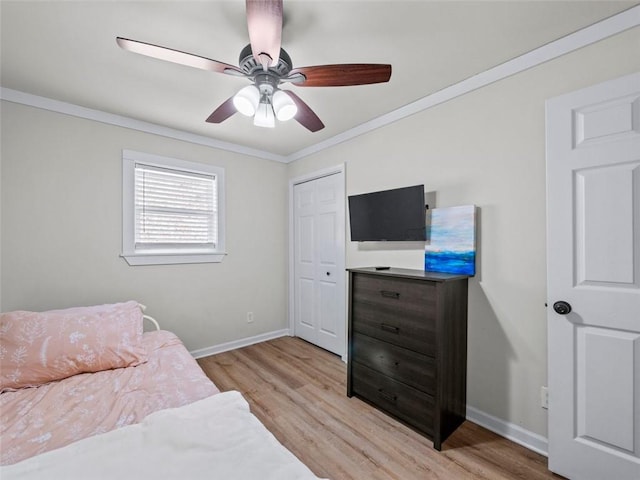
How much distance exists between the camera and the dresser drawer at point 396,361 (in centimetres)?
191

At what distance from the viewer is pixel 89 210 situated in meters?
2.63

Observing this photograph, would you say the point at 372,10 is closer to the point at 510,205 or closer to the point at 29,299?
the point at 510,205

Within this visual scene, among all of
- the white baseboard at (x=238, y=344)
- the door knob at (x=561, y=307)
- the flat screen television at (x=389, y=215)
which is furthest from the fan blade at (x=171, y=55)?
the white baseboard at (x=238, y=344)

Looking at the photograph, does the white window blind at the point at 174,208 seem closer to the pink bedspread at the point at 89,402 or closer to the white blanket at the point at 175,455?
the pink bedspread at the point at 89,402

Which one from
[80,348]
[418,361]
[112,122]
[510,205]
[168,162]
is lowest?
[418,361]

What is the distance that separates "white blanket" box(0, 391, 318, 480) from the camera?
87 cm

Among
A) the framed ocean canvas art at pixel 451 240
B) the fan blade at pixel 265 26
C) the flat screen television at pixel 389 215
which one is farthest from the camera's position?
the flat screen television at pixel 389 215

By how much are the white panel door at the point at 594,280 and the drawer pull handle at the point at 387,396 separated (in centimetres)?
90

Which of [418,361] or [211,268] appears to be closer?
[418,361]

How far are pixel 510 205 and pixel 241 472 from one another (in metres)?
2.09

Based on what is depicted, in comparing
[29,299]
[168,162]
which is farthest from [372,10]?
[29,299]

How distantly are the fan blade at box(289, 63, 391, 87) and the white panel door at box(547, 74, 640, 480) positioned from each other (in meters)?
1.06

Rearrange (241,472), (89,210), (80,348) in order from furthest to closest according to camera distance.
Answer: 1. (89,210)
2. (80,348)
3. (241,472)

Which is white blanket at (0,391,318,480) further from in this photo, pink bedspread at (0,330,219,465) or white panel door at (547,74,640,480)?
white panel door at (547,74,640,480)
